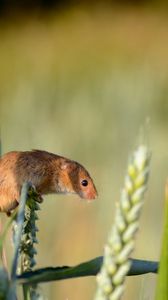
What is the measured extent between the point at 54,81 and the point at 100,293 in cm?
386

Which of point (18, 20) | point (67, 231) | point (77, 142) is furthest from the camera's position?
point (18, 20)

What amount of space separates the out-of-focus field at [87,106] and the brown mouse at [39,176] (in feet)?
2.75

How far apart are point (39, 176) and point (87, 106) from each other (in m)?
3.16

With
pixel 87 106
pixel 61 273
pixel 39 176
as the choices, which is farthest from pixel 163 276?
pixel 87 106

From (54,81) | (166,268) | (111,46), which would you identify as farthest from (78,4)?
(166,268)

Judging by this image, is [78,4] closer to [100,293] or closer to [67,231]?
[67,231]

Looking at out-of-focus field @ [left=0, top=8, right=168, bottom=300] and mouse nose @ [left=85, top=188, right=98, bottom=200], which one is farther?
out-of-focus field @ [left=0, top=8, right=168, bottom=300]

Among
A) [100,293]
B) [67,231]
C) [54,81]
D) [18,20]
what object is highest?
[18,20]

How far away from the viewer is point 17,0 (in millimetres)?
5535

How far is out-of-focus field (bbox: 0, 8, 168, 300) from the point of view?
2.76 metres

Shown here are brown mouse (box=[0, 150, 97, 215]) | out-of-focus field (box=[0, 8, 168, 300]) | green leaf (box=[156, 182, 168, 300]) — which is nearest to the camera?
green leaf (box=[156, 182, 168, 300])

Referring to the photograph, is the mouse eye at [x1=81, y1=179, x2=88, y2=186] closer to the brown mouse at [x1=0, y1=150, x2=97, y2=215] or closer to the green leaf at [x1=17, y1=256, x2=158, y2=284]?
the brown mouse at [x1=0, y1=150, x2=97, y2=215]

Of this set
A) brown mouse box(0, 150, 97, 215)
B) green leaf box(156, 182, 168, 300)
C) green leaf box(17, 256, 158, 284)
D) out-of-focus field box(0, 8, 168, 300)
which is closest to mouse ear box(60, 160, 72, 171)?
brown mouse box(0, 150, 97, 215)

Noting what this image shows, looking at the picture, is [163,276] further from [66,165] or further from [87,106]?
[87,106]
